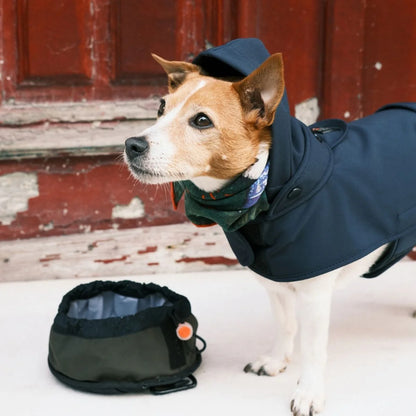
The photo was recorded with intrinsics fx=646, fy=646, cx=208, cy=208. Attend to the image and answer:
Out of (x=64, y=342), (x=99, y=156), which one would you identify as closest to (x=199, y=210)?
(x=64, y=342)

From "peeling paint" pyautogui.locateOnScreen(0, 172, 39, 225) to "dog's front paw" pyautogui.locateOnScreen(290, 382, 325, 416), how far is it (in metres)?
1.54

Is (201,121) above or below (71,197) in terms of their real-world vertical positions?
above

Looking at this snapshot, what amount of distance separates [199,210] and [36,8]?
4.77ft

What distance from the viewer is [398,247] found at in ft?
5.71

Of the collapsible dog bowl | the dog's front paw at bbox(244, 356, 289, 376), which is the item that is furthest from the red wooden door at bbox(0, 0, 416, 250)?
the dog's front paw at bbox(244, 356, 289, 376)

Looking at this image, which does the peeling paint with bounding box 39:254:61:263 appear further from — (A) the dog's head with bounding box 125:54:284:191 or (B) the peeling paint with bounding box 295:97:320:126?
(A) the dog's head with bounding box 125:54:284:191

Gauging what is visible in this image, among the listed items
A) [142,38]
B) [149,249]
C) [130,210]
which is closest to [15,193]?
[130,210]

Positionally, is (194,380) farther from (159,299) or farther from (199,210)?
(199,210)

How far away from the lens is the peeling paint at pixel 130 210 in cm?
280

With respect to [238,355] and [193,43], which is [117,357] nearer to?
[238,355]

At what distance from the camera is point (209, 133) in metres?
1.47

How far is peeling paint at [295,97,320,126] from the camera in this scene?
112 inches

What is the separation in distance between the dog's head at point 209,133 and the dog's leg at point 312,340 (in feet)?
1.16

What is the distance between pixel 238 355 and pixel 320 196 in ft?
2.09
